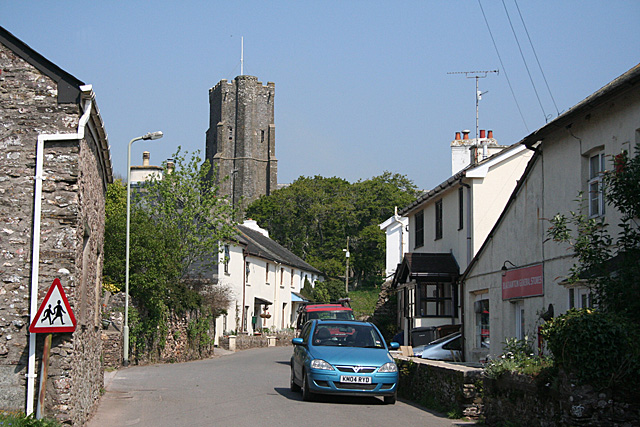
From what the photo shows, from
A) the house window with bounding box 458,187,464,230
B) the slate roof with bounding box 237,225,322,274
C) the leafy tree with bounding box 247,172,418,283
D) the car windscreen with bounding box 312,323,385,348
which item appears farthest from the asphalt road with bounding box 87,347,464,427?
the leafy tree with bounding box 247,172,418,283

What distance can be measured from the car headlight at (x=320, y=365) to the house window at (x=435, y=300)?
1398cm

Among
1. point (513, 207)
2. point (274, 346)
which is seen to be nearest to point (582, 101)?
point (513, 207)

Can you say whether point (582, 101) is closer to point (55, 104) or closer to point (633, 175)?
point (633, 175)

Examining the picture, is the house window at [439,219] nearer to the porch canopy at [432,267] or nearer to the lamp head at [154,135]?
the porch canopy at [432,267]

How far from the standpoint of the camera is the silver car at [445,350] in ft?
73.8

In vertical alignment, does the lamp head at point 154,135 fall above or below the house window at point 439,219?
above

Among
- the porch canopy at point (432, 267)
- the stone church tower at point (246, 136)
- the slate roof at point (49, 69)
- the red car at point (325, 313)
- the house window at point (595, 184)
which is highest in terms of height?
the stone church tower at point (246, 136)

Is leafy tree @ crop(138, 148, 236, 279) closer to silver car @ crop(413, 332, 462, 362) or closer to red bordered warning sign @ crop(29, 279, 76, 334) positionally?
silver car @ crop(413, 332, 462, 362)

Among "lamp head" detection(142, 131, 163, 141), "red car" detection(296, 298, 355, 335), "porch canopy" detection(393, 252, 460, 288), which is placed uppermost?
"lamp head" detection(142, 131, 163, 141)

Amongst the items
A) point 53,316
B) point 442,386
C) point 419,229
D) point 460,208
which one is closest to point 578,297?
point 442,386

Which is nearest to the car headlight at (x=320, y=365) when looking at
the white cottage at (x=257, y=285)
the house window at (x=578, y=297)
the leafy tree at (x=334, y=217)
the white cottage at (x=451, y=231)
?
the house window at (x=578, y=297)

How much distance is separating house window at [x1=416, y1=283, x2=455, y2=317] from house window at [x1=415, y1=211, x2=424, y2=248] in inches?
151

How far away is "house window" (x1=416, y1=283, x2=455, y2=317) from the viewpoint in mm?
27000

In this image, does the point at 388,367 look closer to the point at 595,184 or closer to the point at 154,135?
the point at 595,184
